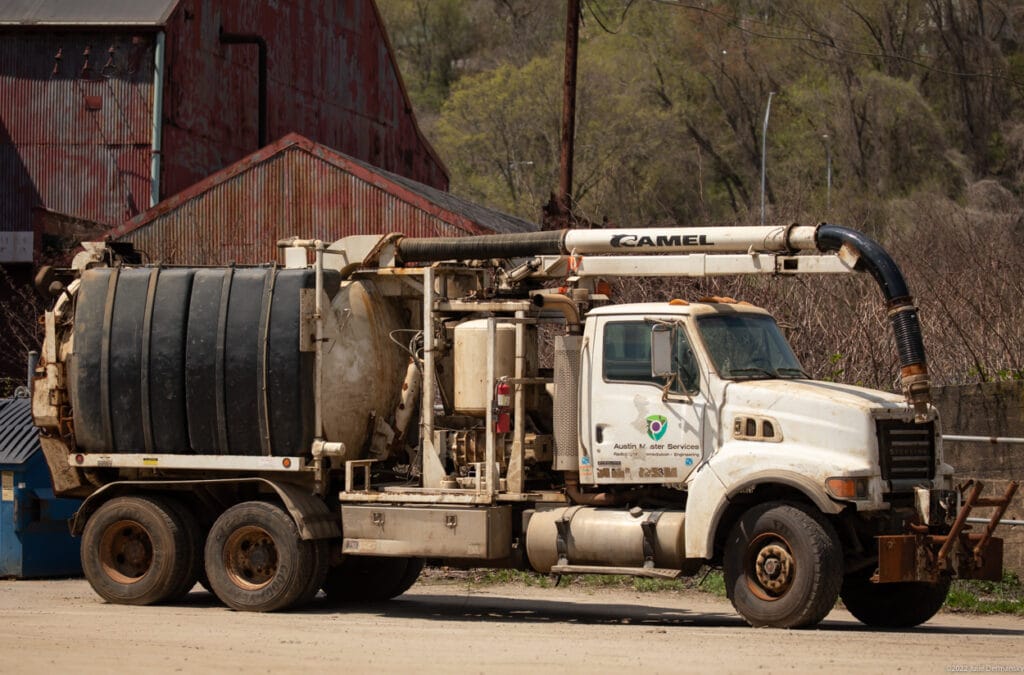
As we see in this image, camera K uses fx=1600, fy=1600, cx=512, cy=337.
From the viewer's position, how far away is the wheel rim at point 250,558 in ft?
49.8

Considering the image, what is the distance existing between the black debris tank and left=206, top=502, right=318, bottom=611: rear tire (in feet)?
2.04

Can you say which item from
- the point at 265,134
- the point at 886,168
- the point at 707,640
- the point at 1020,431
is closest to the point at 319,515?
the point at 707,640

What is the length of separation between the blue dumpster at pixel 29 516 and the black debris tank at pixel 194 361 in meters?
3.04

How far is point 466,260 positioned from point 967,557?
5.40 metres

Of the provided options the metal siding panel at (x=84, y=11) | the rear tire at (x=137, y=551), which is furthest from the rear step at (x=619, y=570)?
the metal siding panel at (x=84, y=11)

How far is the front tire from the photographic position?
42.6 feet

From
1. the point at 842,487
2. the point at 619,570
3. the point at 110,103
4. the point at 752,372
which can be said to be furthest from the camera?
the point at 110,103

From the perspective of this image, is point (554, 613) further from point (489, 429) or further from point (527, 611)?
point (489, 429)

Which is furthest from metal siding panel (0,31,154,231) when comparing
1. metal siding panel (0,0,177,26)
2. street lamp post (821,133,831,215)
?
street lamp post (821,133,831,215)

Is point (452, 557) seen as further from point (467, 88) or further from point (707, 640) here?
point (467, 88)

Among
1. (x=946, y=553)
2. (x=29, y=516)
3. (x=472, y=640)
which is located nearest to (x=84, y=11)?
(x=29, y=516)

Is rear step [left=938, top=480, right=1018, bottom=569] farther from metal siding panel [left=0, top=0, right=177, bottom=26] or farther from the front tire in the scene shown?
metal siding panel [left=0, top=0, right=177, bottom=26]

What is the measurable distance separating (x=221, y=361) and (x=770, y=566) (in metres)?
5.51

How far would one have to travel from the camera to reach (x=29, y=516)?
18516mm
